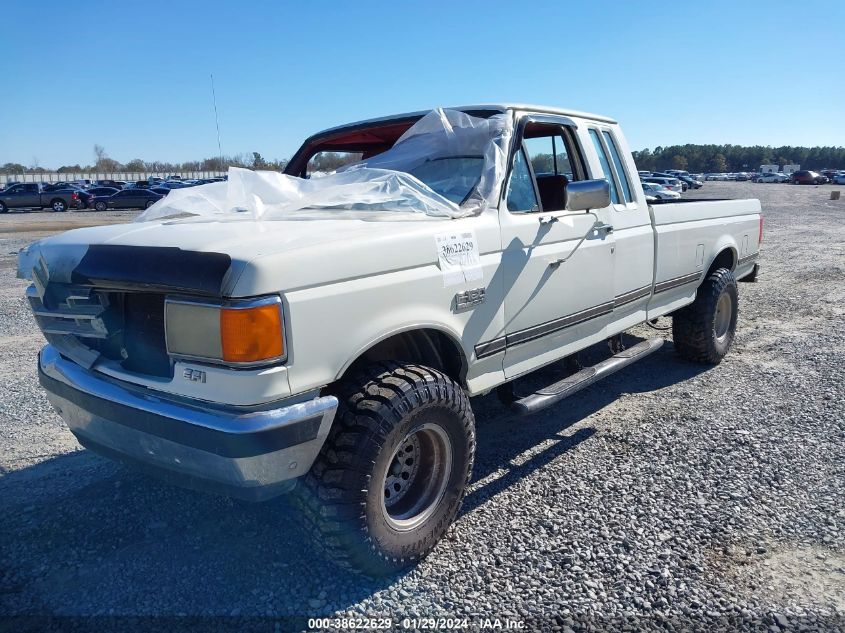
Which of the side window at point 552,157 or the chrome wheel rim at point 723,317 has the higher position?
the side window at point 552,157

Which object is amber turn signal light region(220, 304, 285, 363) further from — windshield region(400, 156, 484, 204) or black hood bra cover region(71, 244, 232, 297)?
windshield region(400, 156, 484, 204)

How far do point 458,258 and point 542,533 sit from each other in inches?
56.1

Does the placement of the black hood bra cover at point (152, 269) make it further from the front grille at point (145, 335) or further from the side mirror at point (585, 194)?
the side mirror at point (585, 194)

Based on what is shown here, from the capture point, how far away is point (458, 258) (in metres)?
3.10

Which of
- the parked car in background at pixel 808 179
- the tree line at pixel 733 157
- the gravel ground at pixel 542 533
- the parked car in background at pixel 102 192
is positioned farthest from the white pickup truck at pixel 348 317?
the tree line at pixel 733 157

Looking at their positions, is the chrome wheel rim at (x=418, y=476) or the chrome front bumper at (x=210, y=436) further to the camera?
the chrome wheel rim at (x=418, y=476)

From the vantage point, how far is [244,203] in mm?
3686

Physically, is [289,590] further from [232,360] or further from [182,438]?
[232,360]

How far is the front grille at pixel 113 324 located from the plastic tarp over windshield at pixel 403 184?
788 millimetres

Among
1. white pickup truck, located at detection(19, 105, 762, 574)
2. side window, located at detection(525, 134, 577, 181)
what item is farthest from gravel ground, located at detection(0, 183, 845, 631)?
side window, located at detection(525, 134, 577, 181)

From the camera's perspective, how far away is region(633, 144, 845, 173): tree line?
112469mm

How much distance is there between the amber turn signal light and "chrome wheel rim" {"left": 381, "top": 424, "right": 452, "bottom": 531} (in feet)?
2.99

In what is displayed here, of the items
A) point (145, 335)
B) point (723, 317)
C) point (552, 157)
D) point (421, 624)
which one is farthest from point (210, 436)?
point (723, 317)

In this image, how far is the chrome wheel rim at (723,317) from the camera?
239 inches
